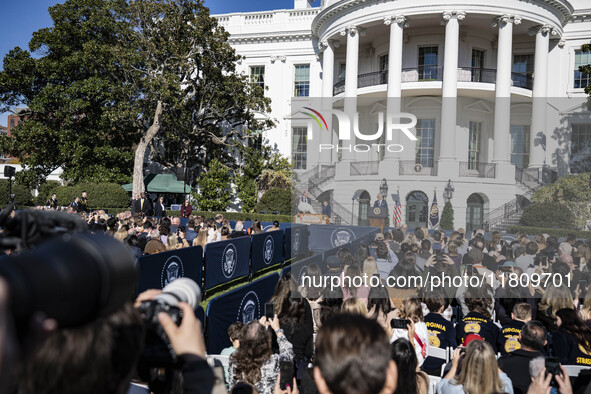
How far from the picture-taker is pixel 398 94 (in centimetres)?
2686

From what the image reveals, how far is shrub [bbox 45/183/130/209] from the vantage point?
27938 mm

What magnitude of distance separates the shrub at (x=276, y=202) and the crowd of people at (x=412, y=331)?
18.2 metres

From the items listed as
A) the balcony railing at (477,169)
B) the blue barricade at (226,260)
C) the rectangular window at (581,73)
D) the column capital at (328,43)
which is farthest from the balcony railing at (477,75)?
the blue barricade at (226,260)

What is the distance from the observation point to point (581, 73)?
3008 cm

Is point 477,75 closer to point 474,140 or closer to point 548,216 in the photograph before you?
point 474,140

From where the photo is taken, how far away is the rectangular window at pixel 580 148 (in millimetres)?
25281

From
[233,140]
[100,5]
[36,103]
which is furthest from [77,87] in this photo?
[233,140]

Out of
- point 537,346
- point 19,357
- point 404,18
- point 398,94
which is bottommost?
point 537,346

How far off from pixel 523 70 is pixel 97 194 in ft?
99.0

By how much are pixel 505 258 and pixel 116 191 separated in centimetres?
2568

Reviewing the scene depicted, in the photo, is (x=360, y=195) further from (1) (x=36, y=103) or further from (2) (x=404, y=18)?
(1) (x=36, y=103)

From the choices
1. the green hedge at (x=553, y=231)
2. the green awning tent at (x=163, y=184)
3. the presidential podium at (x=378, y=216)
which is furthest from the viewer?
the green awning tent at (x=163, y=184)

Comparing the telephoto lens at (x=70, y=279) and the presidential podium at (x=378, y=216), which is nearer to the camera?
the telephoto lens at (x=70, y=279)

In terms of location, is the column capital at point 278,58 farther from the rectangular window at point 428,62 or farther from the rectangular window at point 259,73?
the rectangular window at point 428,62
